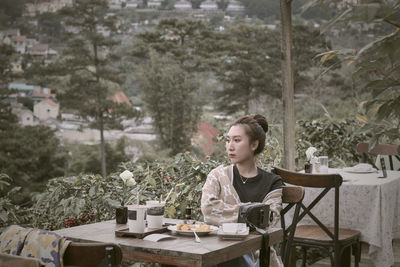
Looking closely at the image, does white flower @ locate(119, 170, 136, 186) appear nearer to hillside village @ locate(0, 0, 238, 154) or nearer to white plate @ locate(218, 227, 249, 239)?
white plate @ locate(218, 227, 249, 239)

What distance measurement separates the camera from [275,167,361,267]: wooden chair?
3062 millimetres

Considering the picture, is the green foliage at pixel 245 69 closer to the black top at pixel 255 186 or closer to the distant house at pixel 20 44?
the distant house at pixel 20 44

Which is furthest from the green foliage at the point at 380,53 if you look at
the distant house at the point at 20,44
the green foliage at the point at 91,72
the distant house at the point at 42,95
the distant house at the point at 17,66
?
the distant house at the point at 20,44

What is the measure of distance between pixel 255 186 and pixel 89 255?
3.86 ft

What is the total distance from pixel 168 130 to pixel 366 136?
81.9 feet

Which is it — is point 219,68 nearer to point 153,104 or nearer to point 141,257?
point 153,104

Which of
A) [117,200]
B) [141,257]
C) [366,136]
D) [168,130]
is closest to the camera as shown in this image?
[141,257]

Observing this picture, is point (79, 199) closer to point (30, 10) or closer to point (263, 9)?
point (30, 10)

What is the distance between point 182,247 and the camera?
1968 millimetres

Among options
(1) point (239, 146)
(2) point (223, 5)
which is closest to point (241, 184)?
(1) point (239, 146)

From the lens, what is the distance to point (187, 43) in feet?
103

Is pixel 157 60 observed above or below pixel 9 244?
above

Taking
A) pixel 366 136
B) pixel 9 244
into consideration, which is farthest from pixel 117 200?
pixel 366 136

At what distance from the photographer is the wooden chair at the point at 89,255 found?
5.24ft
